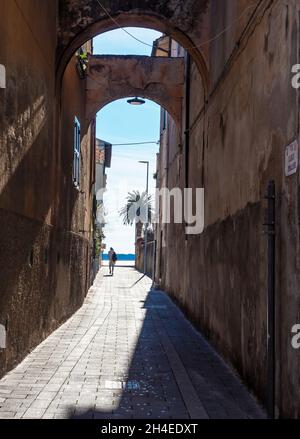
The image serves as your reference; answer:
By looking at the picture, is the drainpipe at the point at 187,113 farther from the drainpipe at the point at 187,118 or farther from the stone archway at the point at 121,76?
the stone archway at the point at 121,76

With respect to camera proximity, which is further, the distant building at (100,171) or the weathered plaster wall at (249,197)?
the distant building at (100,171)

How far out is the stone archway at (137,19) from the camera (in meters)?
11.5

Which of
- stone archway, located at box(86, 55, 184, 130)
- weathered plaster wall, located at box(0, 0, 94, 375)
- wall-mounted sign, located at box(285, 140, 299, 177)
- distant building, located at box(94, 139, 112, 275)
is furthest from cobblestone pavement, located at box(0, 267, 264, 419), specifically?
distant building, located at box(94, 139, 112, 275)

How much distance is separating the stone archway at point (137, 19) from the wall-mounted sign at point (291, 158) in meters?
6.38

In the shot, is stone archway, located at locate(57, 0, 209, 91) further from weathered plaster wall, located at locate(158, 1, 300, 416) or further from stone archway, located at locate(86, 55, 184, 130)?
stone archway, located at locate(86, 55, 184, 130)

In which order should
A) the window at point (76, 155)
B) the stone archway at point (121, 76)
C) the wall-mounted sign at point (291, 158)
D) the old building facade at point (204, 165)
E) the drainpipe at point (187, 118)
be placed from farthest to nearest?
the stone archway at point (121, 76)
the drainpipe at point (187, 118)
the window at point (76, 155)
the old building facade at point (204, 165)
the wall-mounted sign at point (291, 158)

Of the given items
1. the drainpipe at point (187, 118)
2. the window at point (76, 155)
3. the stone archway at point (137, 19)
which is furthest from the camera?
the drainpipe at point (187, 118)

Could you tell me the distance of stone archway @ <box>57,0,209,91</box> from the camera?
11.5m

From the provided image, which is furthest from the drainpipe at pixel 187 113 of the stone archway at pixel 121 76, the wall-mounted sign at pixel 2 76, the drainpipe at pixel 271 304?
the drainpipe at pixel 271 304

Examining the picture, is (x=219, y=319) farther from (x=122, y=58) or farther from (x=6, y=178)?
(x=122, y=58)

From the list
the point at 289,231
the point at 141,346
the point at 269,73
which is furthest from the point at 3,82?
the point at 141,346

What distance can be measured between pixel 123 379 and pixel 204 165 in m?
5.38

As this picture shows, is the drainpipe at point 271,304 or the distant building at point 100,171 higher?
the distant building at point 100,171

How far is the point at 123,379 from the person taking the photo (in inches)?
287
